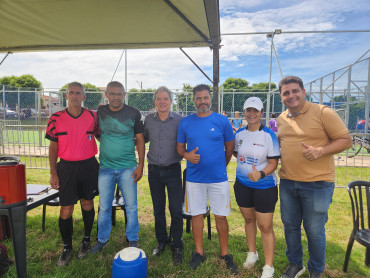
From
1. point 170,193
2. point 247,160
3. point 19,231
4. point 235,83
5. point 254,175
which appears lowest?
point 19,231

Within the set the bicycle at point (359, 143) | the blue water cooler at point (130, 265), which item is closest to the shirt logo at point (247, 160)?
the blue water cooler at point (130, 265)

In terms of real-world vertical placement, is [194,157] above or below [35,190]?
above

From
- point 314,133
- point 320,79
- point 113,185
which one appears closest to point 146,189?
point 113,185

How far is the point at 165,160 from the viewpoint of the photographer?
9.68ft

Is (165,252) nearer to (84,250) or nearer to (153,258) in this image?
(153,258)

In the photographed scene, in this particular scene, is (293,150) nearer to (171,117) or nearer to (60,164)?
(171,117)

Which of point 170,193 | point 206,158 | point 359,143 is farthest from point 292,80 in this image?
point 359,143

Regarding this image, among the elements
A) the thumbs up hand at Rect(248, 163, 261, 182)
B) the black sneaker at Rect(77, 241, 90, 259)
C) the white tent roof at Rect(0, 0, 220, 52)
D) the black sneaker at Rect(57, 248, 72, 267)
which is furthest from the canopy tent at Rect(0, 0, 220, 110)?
the black sneaker at Rect(57, 248, 72, 267)

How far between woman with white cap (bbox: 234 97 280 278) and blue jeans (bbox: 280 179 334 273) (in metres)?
0.17

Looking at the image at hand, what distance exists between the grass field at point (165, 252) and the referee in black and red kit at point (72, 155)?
0.86 ft

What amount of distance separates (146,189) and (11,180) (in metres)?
4.08

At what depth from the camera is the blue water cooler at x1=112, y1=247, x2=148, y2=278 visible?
2.10 meters

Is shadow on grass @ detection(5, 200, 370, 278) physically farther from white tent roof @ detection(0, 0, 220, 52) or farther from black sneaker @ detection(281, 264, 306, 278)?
white tent roof @ detection(0, 0, 220, 52)

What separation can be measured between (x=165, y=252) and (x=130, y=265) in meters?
1.18
